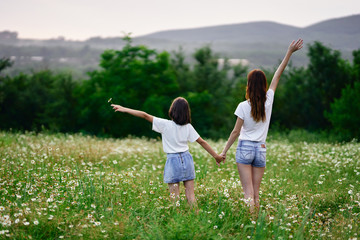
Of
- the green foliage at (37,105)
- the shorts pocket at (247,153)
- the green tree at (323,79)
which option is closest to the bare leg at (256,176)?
the shorts pocket at (247,153)

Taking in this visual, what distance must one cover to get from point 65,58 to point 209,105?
173m

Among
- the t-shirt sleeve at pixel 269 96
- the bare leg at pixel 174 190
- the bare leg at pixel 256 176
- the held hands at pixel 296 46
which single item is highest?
the held hands at pixel 296 46

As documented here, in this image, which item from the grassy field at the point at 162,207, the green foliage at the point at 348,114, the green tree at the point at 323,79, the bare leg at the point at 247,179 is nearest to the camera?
the grassy field at the point at 162,207

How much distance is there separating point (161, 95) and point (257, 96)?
112 feet

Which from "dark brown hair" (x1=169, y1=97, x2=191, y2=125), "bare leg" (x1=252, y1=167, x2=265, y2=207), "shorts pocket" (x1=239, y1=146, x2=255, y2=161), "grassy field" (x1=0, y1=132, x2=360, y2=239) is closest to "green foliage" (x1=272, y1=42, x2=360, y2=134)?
"grassy field" (x1=0, y1=132, x2=360, y2=239)

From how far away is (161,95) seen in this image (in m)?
38.4

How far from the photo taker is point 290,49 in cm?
526

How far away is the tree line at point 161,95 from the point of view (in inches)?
1247

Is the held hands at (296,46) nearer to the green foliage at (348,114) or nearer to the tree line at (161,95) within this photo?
the tree line at (161,95)

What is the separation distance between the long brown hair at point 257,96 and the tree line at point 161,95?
16.7 metres

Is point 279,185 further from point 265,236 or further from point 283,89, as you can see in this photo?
point 283,89

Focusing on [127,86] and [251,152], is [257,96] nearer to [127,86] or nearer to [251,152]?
[251,152]

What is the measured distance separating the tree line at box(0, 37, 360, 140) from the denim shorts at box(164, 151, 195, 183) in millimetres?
17034

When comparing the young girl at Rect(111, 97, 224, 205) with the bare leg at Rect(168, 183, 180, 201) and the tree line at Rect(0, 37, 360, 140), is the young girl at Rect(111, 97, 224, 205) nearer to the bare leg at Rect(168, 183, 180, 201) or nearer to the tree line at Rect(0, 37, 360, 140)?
the bare leg at Rect(168, 183, 180, 201)
